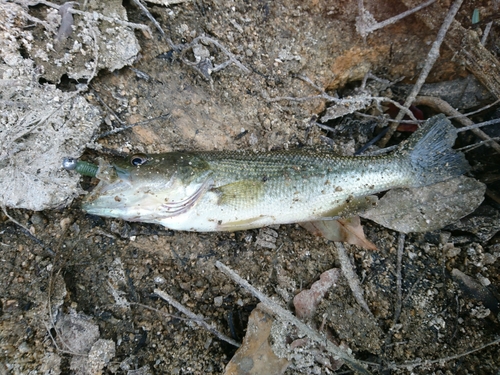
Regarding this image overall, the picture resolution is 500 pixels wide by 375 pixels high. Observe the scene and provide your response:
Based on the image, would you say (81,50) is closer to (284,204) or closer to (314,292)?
(284,204)

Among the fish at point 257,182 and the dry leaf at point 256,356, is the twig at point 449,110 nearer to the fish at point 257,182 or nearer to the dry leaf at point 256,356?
the fish at point 257,182

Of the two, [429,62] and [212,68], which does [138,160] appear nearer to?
[212,68]

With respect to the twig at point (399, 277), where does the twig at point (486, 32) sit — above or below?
above

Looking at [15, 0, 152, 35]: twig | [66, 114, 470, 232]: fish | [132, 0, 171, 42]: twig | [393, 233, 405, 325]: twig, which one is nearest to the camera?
[15, 0, 152, 35]: twig

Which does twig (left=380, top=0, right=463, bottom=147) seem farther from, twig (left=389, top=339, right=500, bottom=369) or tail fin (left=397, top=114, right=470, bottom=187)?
twig (left=389, top=339, right=500, bottom=369)

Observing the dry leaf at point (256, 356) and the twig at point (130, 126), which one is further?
the twig at point (130, 126)

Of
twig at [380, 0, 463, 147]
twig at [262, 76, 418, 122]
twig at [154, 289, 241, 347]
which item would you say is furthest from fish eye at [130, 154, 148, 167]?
twig at [380, 0, 463, 147]

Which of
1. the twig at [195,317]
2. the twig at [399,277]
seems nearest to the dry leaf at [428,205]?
the twig at [399,277]

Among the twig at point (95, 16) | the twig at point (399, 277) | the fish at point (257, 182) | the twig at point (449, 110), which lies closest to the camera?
the twig at point (95, 16)
